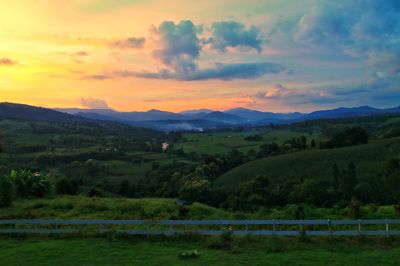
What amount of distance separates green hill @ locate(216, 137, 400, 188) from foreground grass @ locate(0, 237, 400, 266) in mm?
74354

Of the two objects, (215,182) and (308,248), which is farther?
(215,182)

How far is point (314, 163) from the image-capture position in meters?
103

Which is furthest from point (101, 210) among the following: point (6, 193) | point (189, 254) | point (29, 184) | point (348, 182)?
point (348, 182)

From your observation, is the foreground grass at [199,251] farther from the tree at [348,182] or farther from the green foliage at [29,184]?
the tree at [348,182]

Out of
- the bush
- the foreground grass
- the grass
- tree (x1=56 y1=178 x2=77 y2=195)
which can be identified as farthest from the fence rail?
tree (x1=56 y1=178 x2=77 y2=195)

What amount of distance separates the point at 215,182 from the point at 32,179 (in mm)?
71415

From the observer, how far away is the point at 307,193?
5784 cm

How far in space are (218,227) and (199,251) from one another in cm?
423

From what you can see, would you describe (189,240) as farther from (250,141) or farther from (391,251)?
(250,141)

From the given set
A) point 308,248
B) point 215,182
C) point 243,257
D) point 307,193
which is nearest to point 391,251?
point 308,248

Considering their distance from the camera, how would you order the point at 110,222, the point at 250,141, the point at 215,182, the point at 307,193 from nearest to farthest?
the point at 110,222 → the point at 307,193 → the point at 215,182 → the point at 250,141

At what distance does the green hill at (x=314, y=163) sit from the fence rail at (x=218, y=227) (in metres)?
71.1

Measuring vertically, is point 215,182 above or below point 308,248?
below

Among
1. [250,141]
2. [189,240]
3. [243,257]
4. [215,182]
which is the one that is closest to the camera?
[243,257]
